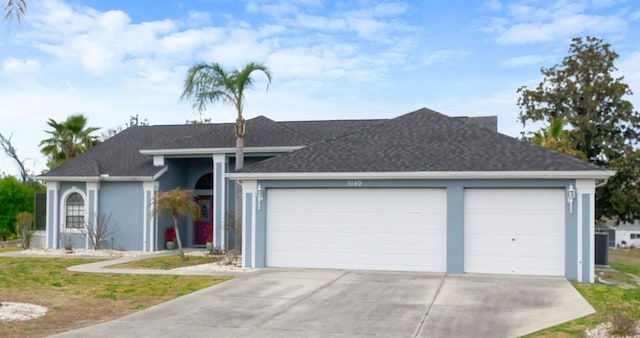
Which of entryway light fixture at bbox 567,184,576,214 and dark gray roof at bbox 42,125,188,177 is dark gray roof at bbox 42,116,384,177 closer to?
dark gray roof at bbox 42,125,188,177

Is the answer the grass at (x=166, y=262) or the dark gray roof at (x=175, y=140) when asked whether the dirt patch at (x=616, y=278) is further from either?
the grass at (x=166, y=262)

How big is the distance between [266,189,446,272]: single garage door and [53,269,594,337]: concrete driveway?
109 centimetres

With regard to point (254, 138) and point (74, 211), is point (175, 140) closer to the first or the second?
point (254, 138)

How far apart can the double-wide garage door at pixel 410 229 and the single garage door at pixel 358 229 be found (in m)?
0.03

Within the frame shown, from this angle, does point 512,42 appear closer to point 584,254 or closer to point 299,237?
point 584,254

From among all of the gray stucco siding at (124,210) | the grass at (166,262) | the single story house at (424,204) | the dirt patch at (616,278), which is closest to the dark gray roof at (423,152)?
the single story house at (424,204)

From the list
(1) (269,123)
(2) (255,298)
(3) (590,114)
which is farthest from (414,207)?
(3) (590,114)

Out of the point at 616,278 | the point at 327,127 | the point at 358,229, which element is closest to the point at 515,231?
the point at 616,278

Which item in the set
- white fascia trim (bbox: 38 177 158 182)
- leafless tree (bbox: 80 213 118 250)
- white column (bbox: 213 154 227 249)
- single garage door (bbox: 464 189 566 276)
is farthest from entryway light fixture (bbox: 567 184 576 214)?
leafless tree (bbox: 80 213 118 250)

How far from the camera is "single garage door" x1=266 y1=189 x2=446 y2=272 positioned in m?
15.7

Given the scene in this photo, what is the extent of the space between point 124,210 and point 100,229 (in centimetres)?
114

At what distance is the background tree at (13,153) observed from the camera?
46.3m

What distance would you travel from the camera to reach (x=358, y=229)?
16.2 meters

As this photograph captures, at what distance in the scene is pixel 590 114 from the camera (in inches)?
1556
